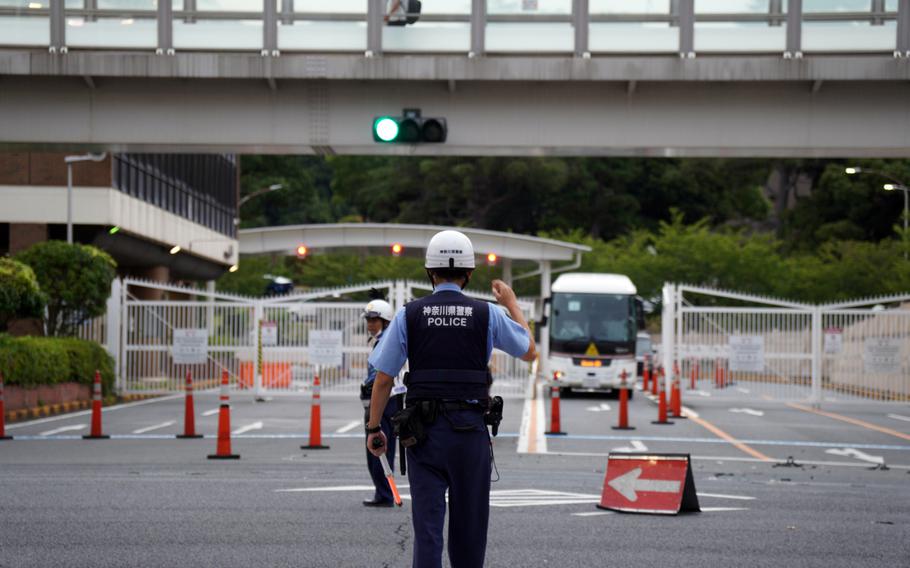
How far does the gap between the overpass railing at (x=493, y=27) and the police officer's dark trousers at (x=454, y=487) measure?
14245mm

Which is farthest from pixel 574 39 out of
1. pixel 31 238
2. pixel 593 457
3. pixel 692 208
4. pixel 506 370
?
pixel 692 208

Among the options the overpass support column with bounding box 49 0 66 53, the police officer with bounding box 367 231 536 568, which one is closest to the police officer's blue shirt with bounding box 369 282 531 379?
the police officer with bounding box 367 231 536 568

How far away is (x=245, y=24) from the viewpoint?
69.1 feet

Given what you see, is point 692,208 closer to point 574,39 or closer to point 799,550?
point 574,39

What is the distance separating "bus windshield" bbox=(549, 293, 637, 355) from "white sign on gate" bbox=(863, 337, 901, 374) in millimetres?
7929

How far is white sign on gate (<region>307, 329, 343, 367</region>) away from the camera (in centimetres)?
3316

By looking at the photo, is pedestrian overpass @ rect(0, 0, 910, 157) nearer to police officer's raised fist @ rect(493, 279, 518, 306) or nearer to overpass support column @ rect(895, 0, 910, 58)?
overpass support column @ rect(895, 0, 910, 58)

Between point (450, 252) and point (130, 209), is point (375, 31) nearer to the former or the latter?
point (450, 252)

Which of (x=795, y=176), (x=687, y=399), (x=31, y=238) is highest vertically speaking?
(x=795, y=176)

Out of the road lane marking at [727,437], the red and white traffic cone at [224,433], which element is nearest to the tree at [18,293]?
the red and white traffic cone at [224,433]

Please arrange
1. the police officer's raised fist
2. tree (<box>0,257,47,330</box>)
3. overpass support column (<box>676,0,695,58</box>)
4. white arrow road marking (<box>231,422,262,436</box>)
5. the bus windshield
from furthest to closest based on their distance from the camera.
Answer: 1. the bus windshield
2. tree (<box>0,257,47,330</box>)
3. white arrow road marking (<box>231,422,262,436</box>)
4. overpass support column (<box>676,0,695,58</box>)
5. the police officer's raised fist

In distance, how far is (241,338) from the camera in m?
34.6

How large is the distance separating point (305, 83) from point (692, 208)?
67.4 m

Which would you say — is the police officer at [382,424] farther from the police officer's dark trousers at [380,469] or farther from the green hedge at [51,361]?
the green hedge at [51,361]
